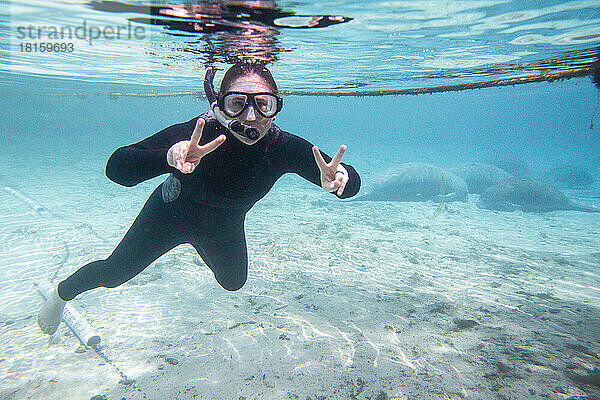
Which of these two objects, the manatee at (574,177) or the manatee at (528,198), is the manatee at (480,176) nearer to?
the manatee at (528,198)

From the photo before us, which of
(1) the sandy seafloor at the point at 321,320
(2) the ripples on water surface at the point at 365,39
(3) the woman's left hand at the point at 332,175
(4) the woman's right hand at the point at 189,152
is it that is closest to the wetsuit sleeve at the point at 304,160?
(3) the woman's left hand at the point at 332,175

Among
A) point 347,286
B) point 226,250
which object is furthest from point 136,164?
point 347,286

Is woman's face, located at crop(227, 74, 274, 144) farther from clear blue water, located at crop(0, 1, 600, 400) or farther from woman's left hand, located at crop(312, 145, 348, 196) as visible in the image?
clear blue water, located at crop(0, 1, 600, 400)

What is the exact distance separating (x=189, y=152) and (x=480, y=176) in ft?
67.7

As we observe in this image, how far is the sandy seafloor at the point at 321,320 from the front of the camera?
363 centimetres

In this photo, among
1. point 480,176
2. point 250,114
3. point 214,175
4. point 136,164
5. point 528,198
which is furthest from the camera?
point 480,176

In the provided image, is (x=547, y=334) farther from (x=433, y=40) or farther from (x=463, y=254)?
(x=433, y=40)

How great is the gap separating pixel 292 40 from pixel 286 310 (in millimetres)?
6424

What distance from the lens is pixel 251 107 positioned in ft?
10.0

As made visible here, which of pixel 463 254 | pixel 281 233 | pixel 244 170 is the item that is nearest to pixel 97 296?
pixel 244 170

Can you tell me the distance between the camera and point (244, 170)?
345 cm

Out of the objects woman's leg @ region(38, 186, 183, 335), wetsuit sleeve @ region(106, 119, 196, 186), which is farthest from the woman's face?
woman's leg @ region(38, 186, 183, 335)

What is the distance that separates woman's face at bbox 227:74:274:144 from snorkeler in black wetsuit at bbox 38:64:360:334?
10 mm

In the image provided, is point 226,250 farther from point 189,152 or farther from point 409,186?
point 409,186
